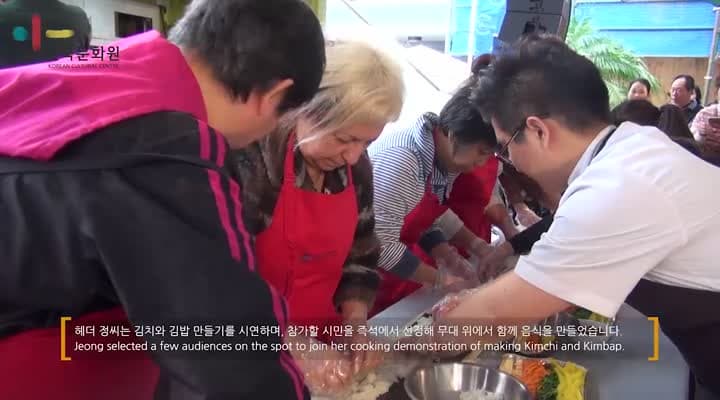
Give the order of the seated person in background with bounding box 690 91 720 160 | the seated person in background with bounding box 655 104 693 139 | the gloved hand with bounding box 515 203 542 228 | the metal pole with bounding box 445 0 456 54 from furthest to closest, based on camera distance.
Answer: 1. the metal pole with bounding box 445 0 456 54
2. the seated person in background with bounding box 690 91 720 160
3. the gloved hand with bounding box 515 203 542 228
4. the seated person in background with bounding box 655 104 693 139

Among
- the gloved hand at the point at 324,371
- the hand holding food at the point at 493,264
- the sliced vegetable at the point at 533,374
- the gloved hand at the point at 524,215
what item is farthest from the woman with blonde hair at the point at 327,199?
the gloved hand at the point at 524,215

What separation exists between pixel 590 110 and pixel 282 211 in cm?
71

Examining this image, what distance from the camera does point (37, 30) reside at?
1.83m

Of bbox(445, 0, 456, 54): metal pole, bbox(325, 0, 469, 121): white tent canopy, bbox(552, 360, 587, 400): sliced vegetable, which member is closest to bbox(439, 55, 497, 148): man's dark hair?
bbox(325, 0, 469, 121): white tent canopy

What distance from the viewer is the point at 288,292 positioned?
142 cm

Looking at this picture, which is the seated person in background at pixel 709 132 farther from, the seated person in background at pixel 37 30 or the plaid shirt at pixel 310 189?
the seated person in background at pixel 37 30

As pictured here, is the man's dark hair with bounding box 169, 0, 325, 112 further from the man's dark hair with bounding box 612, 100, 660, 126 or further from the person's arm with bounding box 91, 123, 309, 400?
the man's dark hair with bounding box 612, 100, 660, 126

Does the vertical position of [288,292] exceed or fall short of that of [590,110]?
it falls short

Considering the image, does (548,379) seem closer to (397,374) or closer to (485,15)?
(397,374)

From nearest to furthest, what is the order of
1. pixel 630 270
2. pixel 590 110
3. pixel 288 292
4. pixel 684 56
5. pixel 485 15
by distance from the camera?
pixel 630 270
pixel 590 110
pixel 288 292
pixel 485 15
pixel 684 56

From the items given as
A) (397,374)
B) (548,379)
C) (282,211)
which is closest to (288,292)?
(282,211)

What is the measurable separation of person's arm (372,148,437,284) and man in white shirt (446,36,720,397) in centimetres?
43

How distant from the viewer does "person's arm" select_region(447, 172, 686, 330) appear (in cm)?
108

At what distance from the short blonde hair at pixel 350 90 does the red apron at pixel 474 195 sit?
110 centimetres
